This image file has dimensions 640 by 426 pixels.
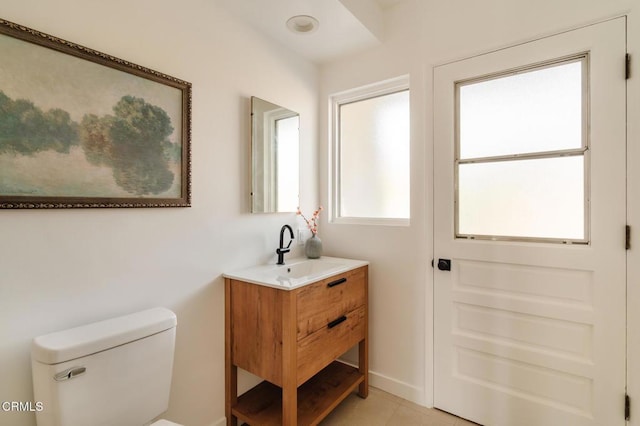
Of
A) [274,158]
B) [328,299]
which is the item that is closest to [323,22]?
[274,158]

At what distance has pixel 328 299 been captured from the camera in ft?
5.51

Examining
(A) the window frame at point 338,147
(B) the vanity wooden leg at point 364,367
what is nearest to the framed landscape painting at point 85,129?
(A) the window frame at point 338,147

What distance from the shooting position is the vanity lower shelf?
1615mm

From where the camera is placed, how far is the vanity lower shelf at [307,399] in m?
1.62

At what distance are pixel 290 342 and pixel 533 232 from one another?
4.65ft

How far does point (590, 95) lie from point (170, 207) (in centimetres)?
213

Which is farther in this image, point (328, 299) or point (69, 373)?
point (328, 299)

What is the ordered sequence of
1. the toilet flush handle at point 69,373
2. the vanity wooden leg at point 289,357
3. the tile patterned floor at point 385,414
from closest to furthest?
1. the toilet flush handle at point 69,373
2. the vanity wooden leg at point 289,357
3. the tile patterned floor at point 385,414

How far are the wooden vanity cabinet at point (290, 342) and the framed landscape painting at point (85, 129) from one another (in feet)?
2.30

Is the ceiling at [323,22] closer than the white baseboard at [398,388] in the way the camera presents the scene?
Yes

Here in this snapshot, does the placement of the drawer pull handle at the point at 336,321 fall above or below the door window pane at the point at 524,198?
below

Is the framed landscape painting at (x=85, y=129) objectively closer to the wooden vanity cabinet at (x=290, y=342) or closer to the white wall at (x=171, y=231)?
the white wall at (x=171, y=231)

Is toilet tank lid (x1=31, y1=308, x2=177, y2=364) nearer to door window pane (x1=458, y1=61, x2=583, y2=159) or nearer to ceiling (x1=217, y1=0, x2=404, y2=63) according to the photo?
ceiling (x1=217, y1=0, x2=404, y2=63)

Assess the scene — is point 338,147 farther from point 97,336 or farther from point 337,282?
point 97,336
